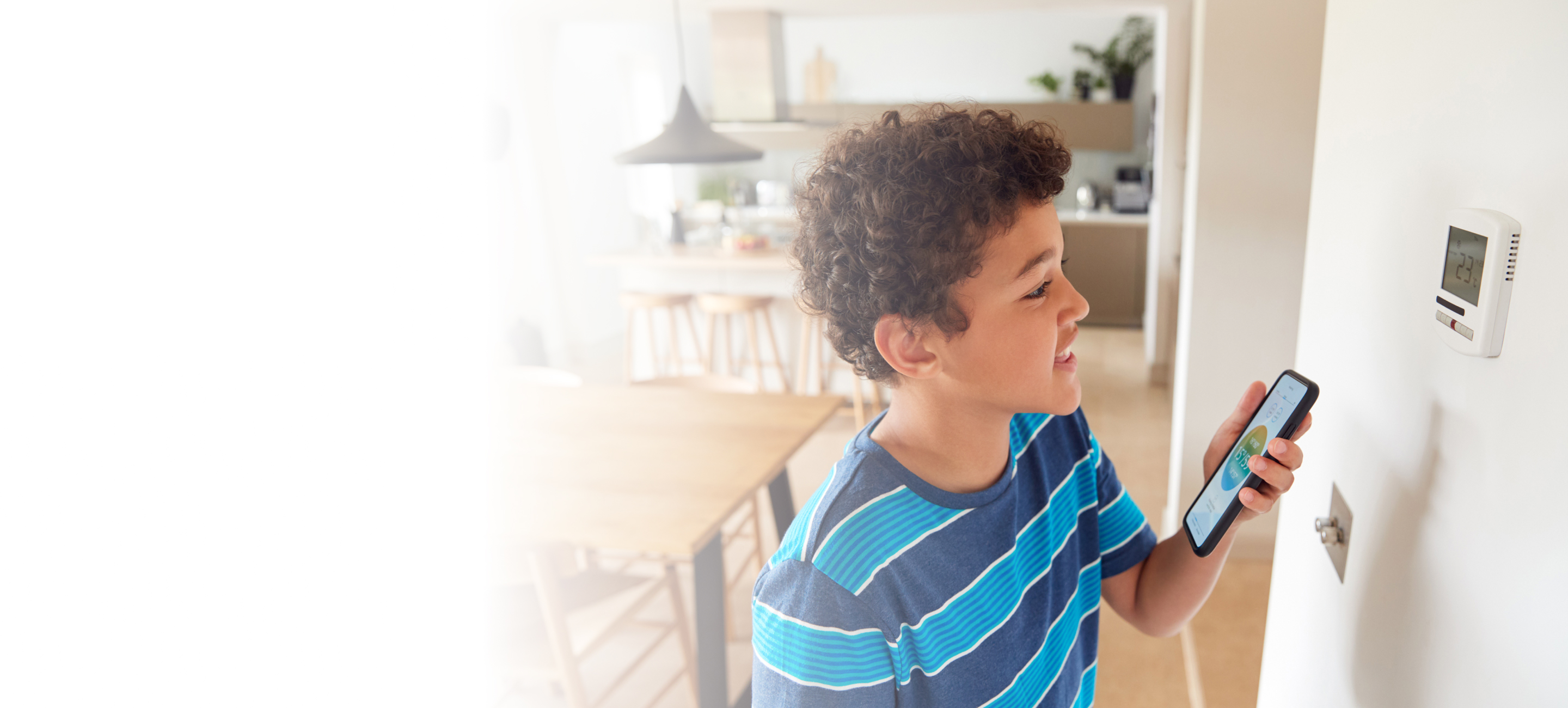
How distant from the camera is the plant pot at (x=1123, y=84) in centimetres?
585

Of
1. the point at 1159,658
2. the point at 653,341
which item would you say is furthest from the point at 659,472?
the point at 653,341

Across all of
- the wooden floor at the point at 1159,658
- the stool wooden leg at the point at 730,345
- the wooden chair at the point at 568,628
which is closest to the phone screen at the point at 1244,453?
the wooden chair at the point at 568,628

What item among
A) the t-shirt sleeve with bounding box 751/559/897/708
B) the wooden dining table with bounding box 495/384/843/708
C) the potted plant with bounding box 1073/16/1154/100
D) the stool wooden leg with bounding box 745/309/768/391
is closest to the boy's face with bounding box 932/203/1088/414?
the t-shirt sleeve with bounding box 751/559/897/708

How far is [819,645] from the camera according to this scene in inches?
25.8

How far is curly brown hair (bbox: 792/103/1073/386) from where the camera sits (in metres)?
0.65

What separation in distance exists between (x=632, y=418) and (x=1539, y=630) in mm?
1980

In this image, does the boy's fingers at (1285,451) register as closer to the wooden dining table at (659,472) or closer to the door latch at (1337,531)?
the door latch at (1337,531)

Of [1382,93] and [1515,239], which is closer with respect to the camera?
[1515,239]

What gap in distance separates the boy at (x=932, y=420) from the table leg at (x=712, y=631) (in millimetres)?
1038

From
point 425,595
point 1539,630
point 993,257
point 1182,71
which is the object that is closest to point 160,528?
point 425,595

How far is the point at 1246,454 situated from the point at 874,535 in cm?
34

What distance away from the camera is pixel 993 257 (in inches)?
26.1

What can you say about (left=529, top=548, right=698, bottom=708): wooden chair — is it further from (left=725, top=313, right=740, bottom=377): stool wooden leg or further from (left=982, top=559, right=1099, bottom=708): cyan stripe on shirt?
(left=725, top=313, right=740, bottom=377): stool wooden leg

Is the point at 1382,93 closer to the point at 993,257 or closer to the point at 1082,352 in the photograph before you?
the point at 993,257
